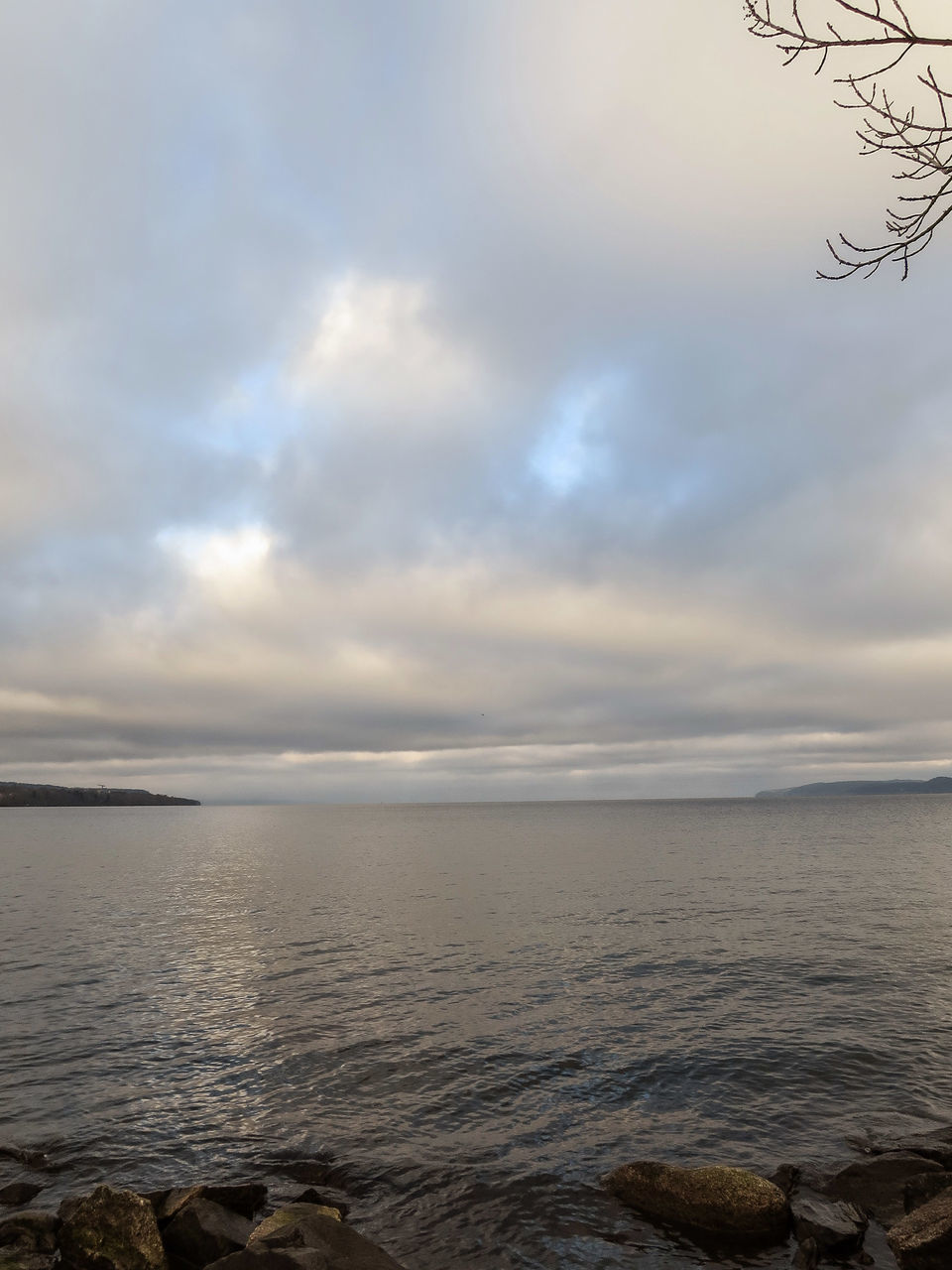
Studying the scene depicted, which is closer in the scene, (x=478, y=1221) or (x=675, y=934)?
(x=478, y=1221)

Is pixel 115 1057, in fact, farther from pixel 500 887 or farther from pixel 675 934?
pixel 500 887

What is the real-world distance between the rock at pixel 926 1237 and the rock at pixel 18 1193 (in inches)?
651

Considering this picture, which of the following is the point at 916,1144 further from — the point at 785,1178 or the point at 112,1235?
the point at 112,1235

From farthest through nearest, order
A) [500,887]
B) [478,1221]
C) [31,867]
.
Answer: [31,867]
[500,887]
[478,1221]

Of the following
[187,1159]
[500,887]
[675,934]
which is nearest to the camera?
[187,1159]

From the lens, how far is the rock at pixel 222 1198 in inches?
539

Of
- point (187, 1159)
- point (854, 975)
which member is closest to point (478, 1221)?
point (187, 1159)

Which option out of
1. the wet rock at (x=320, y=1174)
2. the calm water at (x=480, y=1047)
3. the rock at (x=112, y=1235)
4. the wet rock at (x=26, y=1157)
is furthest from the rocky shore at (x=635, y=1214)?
the calm water at (x=480, y=1047)

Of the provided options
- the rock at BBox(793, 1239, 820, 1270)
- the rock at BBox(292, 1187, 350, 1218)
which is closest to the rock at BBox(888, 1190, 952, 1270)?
the rock at BBox(793, 1239, 820, 1270)

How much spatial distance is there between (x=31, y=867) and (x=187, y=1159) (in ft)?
307

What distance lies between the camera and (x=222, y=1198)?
1433 cm

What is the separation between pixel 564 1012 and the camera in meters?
27.4

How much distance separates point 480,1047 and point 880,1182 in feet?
40.0

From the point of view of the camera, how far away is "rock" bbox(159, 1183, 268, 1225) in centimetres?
1369
